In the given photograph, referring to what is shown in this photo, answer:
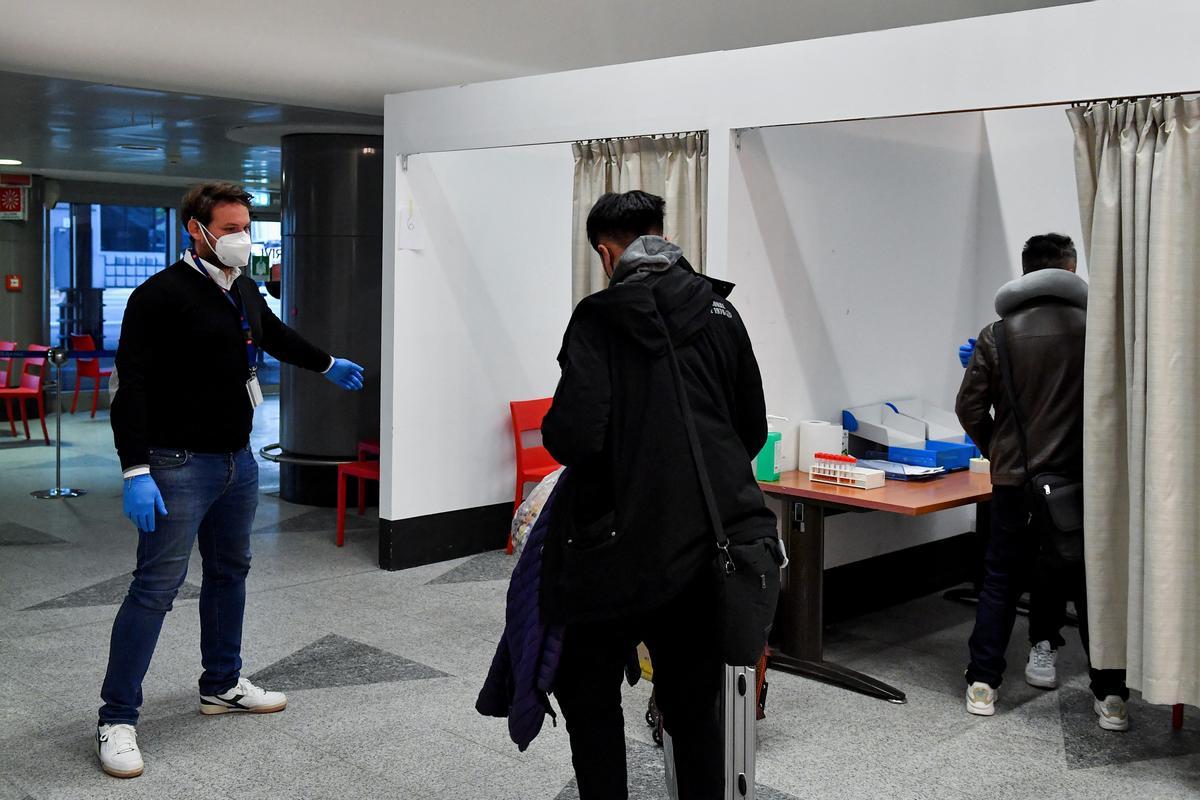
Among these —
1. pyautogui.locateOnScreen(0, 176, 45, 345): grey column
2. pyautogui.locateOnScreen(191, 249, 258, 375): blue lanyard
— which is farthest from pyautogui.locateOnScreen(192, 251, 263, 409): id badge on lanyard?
pyautogui.locateOnScreen(0, 176, 45, 345): grey column

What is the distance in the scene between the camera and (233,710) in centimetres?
366

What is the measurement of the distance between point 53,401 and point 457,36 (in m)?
9.06

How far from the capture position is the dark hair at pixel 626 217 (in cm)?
237

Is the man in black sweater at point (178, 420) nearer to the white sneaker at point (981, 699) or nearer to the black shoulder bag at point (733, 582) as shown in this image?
the black shoulder bag at point (733, 582)

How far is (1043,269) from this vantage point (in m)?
3.79

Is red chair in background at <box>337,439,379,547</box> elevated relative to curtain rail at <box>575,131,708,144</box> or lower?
lower

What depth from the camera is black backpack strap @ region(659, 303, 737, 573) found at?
2.21 meters

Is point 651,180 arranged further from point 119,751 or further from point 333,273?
point 333,273

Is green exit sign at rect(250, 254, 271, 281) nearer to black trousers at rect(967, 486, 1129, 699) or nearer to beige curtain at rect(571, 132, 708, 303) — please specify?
beige curtain at rect(571, 132, 708, 303)

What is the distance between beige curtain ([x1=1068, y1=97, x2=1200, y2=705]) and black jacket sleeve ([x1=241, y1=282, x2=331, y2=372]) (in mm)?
2279

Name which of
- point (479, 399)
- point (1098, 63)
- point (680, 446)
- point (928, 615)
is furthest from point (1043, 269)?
point (479, 399)

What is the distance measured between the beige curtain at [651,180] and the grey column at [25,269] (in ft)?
31.1

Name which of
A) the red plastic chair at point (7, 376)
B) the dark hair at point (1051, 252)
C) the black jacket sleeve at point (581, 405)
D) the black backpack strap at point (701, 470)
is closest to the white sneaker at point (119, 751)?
the black jacket sleeve at point (581, 405)

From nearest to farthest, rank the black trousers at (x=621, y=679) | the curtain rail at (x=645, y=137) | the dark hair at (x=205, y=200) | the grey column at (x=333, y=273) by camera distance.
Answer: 1. the black trousers at (x=621, y=679)
2. the dark hair at (x=205, y=200)
3. the curtain rail at (x=645, y=137)
4. the grey column at (x=333, y=273)
